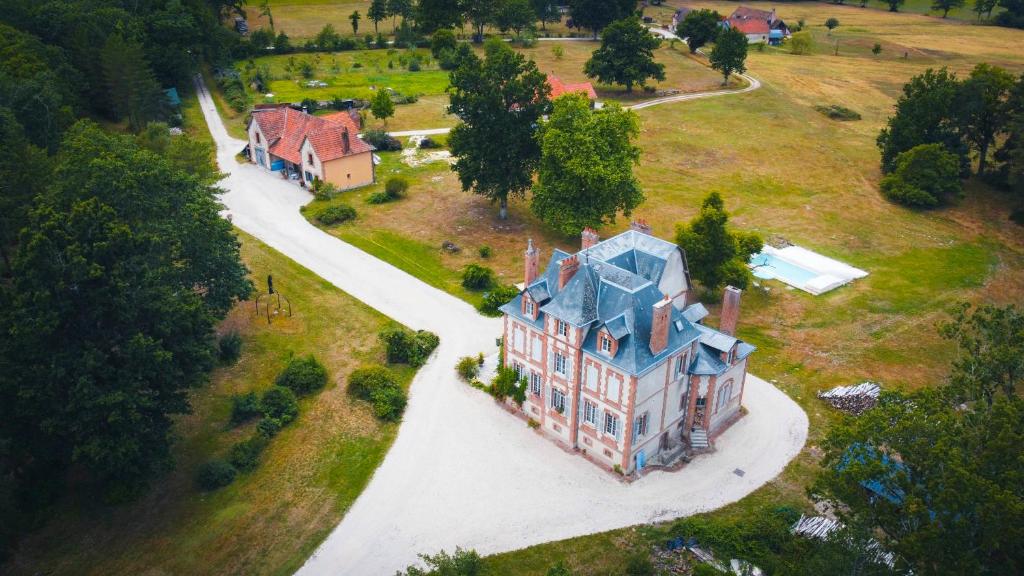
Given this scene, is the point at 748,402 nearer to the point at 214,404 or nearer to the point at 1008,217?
the point at 214,404

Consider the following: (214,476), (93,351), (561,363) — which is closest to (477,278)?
(561,363)

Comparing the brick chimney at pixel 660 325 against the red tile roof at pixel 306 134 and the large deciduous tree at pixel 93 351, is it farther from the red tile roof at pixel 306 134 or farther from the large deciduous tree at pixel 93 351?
the red tile roof at pixel 306 134

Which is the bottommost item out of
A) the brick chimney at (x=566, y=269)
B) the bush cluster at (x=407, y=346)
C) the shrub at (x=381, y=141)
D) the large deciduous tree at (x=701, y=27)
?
the bush cluster at (x=407, y=346)

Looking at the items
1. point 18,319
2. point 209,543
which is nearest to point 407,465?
point 209,543

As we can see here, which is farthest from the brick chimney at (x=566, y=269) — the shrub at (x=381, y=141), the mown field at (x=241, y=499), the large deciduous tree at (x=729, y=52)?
the large deciduous tree at (x=729, y=52)

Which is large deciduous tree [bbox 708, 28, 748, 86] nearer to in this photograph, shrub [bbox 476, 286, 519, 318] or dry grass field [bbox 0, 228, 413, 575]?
shrub [bbox 476, 286, 519, 318]

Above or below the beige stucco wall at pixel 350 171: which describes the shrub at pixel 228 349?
below
